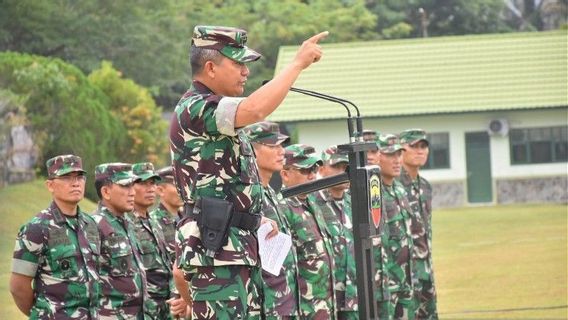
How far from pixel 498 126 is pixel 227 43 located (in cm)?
2794

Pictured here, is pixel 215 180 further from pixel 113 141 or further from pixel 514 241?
pixel 514 241

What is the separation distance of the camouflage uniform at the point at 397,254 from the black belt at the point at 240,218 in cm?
517

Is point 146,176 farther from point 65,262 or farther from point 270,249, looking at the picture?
point 270,249

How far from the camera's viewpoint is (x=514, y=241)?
21578mm

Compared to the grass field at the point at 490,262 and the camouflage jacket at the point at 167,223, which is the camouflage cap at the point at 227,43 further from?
the grass field at the point at 490,262

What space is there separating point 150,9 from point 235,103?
17384 mm

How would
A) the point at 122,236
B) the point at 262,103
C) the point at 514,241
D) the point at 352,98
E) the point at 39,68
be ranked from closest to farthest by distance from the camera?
the point at 262,103 < the point at 122,236 < the point at 39,68 < the point at 514,241 < the point at 352,98

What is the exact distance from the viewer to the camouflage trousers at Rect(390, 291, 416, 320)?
10883 mm

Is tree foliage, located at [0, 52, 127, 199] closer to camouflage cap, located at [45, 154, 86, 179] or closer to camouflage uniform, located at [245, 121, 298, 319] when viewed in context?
camouflage cap, located at [45, 154, 86, 179]

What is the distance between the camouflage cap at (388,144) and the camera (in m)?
11.0

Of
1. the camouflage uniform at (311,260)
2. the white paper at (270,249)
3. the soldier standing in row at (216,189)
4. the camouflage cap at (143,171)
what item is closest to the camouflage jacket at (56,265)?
the camouflage cap at (143,171)

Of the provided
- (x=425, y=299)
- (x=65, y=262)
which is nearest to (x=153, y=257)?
(x=65, y=262)

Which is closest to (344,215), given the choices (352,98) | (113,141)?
(113,141)

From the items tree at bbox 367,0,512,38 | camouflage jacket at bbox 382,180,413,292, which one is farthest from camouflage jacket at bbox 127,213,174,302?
tree at bbox 367,0,512,38
